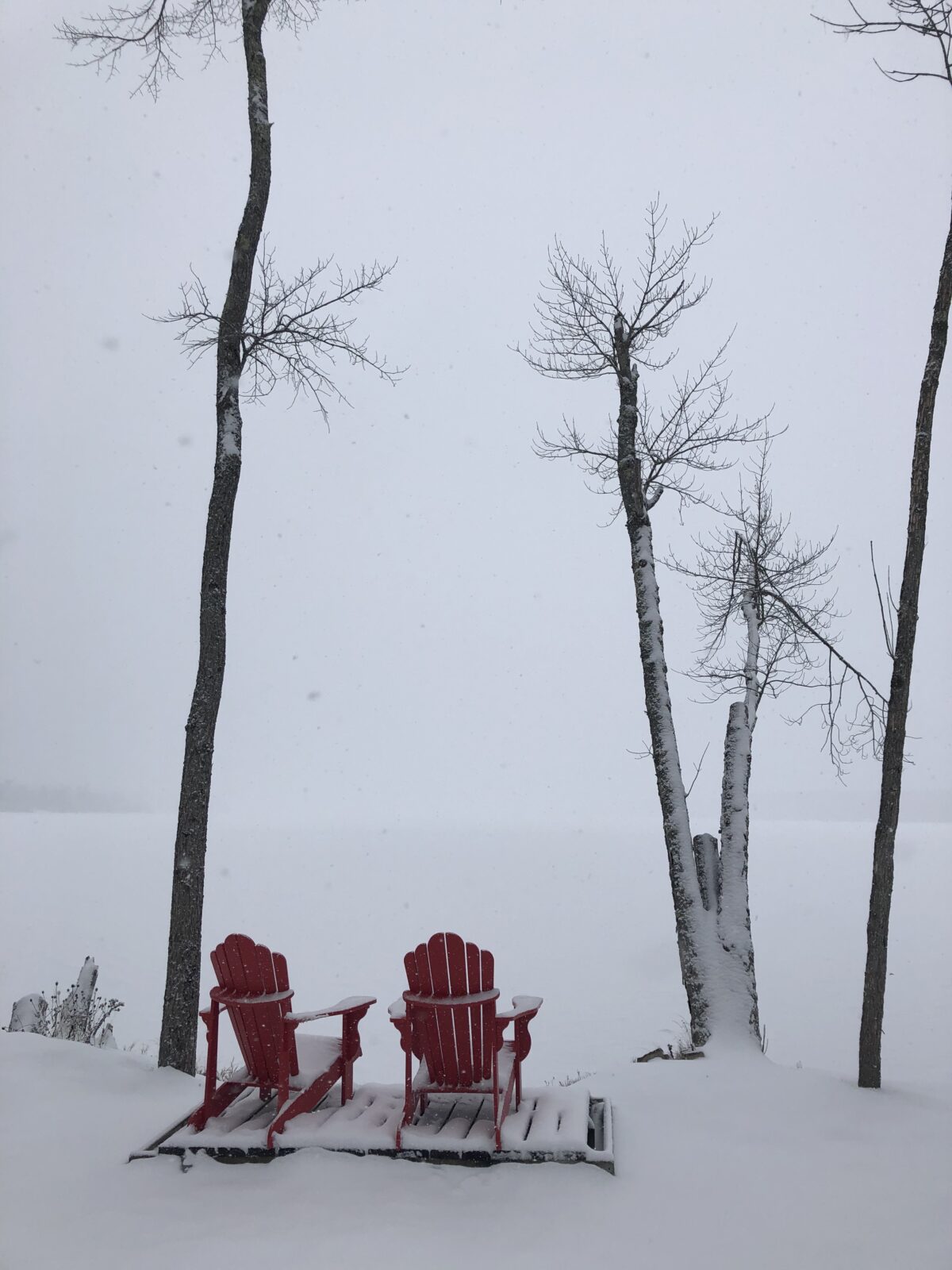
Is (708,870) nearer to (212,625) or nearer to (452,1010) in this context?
(452,1010)

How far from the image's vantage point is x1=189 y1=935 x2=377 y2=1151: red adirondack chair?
14.1ft

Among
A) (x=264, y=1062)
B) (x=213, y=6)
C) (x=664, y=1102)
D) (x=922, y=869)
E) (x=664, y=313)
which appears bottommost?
(x=922, y=869)

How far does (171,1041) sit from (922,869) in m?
85.2

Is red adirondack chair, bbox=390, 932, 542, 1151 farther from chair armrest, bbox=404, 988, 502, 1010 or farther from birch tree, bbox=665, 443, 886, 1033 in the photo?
birch tree, bbox=665, 443, 886, 1033

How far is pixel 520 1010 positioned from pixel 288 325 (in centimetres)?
574

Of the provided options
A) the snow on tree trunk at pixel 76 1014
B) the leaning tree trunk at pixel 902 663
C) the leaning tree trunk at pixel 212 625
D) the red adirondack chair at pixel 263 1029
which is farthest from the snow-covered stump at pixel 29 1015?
the leaning tree trunk at pixel 902 663

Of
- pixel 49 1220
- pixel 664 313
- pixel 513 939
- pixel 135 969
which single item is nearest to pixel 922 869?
pixel 513 939

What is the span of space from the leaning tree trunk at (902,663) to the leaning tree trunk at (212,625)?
4.74 metres

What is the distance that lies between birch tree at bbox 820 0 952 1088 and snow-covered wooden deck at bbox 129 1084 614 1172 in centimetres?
266

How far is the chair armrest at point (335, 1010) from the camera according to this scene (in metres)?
4.17

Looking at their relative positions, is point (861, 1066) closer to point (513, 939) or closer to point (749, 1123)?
point (749, 1123)

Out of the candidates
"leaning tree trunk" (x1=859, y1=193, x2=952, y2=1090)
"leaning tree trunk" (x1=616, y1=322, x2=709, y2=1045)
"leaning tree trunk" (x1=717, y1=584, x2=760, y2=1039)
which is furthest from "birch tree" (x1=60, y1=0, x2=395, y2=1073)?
"leaning tree trunk" (x1=859, y1=193, x2=952, y2=1090)

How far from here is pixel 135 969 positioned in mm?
30156

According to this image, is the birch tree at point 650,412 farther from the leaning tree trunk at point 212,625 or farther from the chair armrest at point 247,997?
the chair armrest at point 247,997
